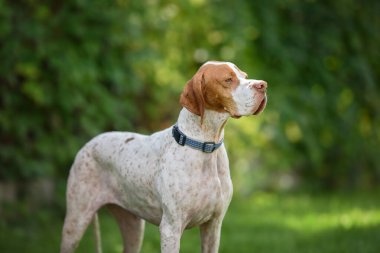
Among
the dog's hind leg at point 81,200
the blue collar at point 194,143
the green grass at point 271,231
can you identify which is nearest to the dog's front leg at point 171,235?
the blue collar at point 194,143

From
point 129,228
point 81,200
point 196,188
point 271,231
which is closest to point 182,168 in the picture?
point 196,188

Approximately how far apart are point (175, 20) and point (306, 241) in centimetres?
473

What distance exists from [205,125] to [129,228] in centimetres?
138

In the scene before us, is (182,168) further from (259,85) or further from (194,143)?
(259,85)

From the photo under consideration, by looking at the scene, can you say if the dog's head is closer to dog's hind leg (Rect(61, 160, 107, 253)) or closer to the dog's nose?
the dog's nose

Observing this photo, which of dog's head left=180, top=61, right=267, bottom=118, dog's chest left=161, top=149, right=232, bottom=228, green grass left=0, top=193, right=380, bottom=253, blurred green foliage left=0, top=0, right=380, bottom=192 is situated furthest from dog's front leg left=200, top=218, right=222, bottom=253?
blurred green foliage left=0, top=0, right=380, bottom=192

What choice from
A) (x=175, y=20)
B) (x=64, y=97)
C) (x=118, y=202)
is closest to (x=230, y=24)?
(x=175, y=20)

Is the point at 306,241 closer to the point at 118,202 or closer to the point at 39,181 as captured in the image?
the point at 118,202

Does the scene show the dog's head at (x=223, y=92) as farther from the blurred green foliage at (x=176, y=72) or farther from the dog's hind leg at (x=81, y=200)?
the blurred green foliage at (x=176, y=72)

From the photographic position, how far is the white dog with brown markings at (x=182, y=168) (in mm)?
4242

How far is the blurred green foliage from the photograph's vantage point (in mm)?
8188

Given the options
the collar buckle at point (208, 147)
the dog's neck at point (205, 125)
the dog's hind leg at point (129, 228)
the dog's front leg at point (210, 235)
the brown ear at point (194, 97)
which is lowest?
the dog's hind leg at point (129, 228)

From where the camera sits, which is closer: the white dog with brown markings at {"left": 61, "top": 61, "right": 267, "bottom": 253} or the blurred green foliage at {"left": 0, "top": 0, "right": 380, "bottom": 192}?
the white dog with brown markings at {"left": 61, "top": 61, "right": 267, "bottom": 253}

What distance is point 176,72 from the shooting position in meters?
10.9
